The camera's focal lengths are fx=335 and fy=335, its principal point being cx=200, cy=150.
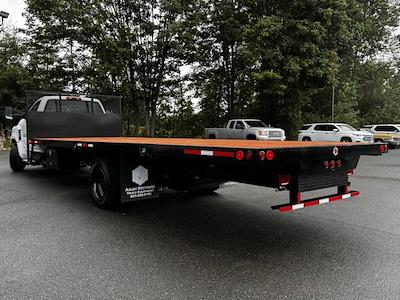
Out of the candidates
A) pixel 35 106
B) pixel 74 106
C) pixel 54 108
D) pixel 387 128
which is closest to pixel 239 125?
pixel 387 128

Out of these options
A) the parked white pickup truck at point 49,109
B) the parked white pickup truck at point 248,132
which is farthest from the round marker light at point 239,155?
the parked white pickup truck at point 248,132

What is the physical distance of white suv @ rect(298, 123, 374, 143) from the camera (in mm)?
19125

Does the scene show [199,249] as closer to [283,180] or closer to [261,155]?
[283,180]

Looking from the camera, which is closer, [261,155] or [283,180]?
[261,155]

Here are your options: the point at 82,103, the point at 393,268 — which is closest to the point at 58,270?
the point at 393,268

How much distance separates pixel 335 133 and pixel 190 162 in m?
18.1

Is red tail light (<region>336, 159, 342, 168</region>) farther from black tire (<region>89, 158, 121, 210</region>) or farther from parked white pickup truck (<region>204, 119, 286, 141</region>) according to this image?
parked white pickup truck (<region>204, 119, 286, 141</region>)

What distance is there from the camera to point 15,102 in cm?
2328

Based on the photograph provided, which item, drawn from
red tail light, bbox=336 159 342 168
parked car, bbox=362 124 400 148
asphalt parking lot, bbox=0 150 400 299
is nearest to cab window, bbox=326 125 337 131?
parked car, bbox=362 124 400 148

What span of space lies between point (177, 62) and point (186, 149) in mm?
19900

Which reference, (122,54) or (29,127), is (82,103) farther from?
(122,54)

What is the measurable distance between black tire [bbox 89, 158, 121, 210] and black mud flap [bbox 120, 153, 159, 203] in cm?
31

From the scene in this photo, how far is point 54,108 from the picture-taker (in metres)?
8.46

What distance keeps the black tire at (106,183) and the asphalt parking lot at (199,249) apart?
0.22 m
